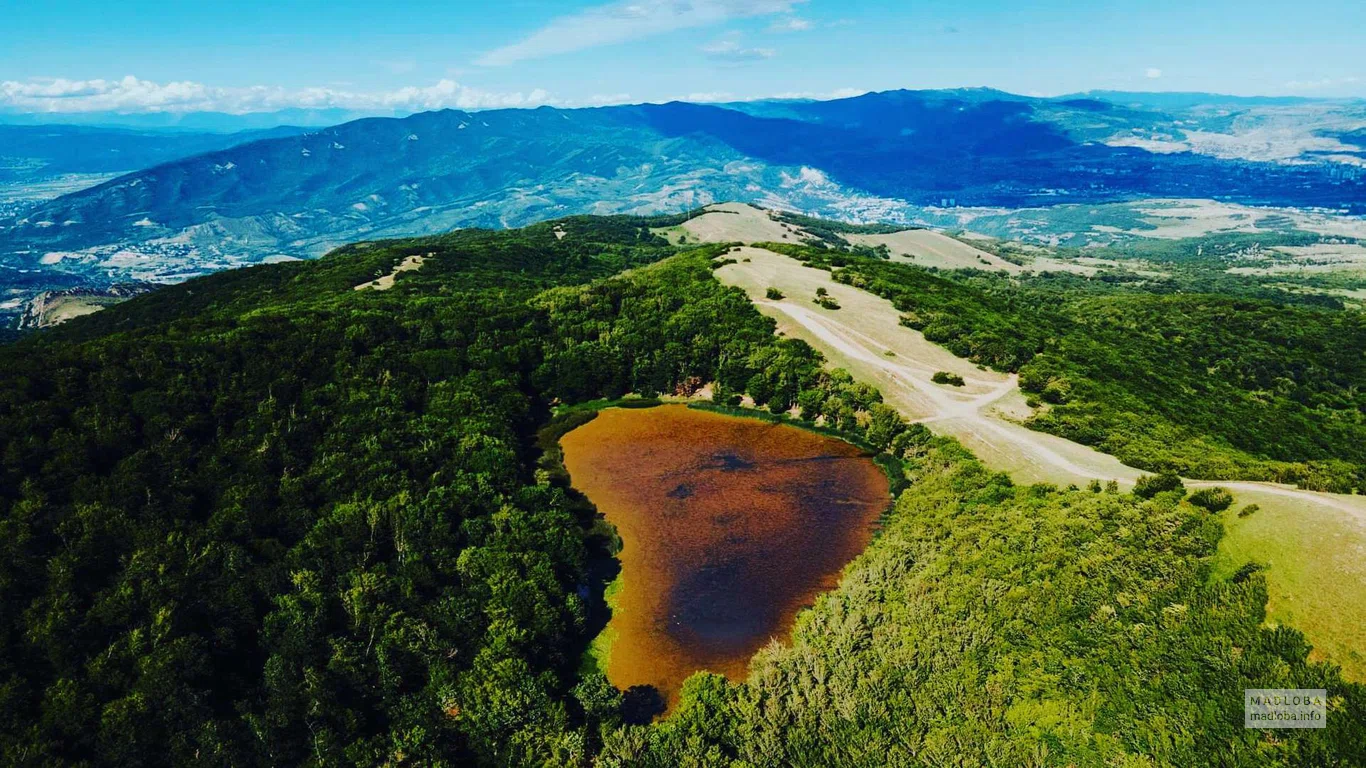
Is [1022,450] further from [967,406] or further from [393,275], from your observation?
[393,275]

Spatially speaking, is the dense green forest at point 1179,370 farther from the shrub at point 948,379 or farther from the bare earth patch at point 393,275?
the bare earth patch at point 393,275

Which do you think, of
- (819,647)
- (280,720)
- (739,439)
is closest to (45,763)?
(280,720)

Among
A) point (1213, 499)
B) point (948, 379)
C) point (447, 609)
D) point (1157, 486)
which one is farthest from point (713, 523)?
point (948, 379)

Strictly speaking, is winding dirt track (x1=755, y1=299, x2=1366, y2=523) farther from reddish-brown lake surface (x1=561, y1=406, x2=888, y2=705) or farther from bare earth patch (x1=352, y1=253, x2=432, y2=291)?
bare earth patch (x1=352, y1=253, x2=432, y2=291)

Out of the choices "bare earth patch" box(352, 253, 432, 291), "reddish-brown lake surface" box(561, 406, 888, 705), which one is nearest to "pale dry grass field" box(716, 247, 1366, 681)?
"reddish-brown lake surface" box(561, 406, 888, 705)

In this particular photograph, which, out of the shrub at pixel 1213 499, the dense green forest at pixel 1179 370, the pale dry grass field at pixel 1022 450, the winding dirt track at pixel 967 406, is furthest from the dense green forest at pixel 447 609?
the dense green forest at pixel 1179 370

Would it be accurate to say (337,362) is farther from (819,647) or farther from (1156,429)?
(1156,429)
